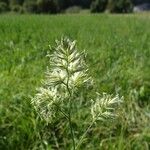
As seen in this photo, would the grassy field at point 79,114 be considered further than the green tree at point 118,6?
No

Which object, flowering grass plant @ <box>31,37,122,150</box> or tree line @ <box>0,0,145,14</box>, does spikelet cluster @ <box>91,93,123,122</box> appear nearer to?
flowering grass plant @ <box>31,37,122,150</box>

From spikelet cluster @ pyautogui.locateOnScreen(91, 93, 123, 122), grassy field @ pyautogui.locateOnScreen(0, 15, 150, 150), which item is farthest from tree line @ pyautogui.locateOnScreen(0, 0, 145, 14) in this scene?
spikelet cluster @ pyautogui.locateOnScreen(91, 93, 123, 122)

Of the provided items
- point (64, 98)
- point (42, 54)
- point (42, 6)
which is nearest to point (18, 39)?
point (42, 54)

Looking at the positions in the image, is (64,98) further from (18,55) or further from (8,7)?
(8,7)

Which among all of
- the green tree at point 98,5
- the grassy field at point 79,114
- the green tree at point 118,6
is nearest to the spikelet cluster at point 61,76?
the grassy field at point 79,114

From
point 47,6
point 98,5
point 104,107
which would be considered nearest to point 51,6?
point 47,6

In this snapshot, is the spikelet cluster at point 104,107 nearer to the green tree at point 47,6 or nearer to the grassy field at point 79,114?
the grassy field at point 79,114
